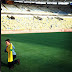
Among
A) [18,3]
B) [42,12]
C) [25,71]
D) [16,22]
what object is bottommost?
[25,71]

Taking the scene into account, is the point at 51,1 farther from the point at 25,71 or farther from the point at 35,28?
the point at 25,71

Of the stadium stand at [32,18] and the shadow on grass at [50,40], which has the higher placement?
the stadium stand at [32,18]

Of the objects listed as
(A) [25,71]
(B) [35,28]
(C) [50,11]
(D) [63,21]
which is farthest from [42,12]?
(A) [25,71]

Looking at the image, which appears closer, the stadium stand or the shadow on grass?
the shadow on grass

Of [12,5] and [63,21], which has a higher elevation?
[12,5]

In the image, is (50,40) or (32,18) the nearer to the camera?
(50,40)

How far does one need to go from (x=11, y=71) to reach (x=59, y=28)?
89.7 ft

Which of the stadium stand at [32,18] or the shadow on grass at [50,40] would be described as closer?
the shadow on grass at [50,40]

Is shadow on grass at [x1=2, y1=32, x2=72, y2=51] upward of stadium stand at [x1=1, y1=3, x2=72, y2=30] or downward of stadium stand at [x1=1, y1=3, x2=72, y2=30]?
downward

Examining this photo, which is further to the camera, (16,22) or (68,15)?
(68,15)

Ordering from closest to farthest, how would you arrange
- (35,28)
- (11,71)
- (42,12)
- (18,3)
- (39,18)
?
1. (11,71)
2. (35,28)
3. (39,18)
4. (42,12)
5. (18,3)

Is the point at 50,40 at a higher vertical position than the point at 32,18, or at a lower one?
lower

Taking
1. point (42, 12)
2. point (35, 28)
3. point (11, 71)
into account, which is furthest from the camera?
point (42, 12)

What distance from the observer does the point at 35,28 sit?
3136 cm
